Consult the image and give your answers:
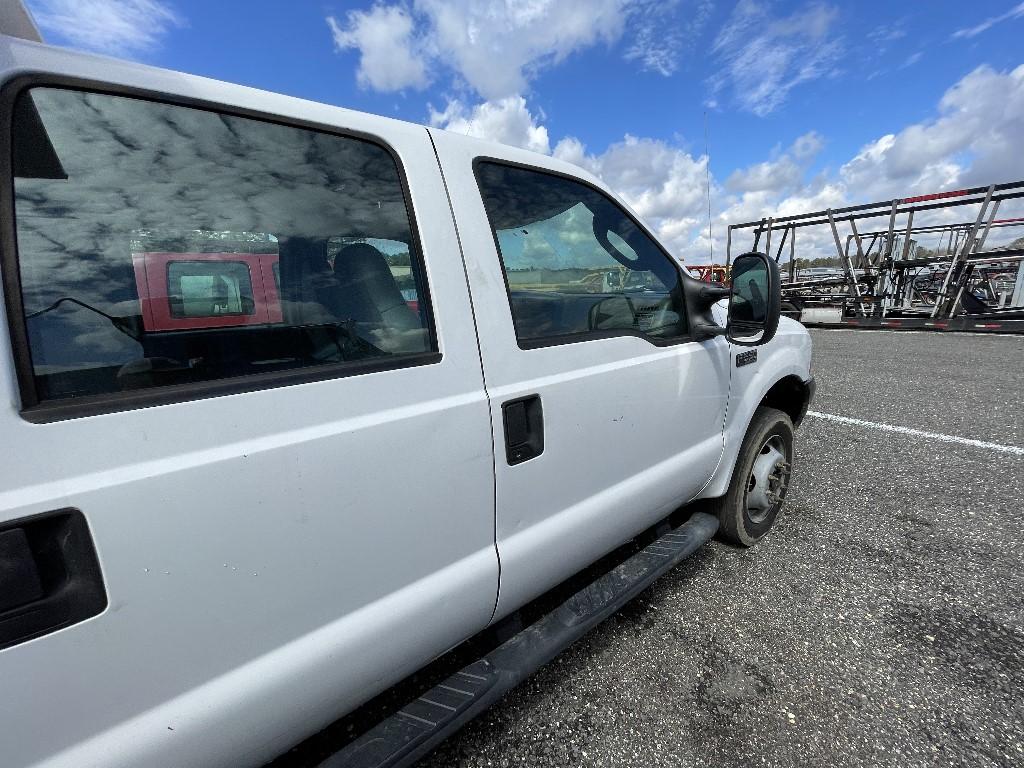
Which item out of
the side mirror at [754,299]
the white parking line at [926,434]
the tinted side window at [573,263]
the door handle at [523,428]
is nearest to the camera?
the door handle at [523,428]

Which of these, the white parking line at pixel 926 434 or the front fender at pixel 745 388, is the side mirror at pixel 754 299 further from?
the white parking line at pixel 926 434

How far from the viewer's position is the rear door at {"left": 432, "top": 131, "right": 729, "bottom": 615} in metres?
1.39

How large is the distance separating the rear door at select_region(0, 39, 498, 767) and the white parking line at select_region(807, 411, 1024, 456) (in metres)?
4.59

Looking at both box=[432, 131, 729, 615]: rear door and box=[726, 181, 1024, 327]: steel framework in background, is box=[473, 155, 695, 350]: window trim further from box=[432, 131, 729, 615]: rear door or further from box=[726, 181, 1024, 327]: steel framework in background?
box=[726, 181, 1024, 327]: steel framework in background

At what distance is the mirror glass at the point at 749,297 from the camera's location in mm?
1913

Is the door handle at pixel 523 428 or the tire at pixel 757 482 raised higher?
the door handle at pixel 523 428

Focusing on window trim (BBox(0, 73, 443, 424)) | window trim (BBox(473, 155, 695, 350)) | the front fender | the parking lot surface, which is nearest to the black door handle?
window trim (BBox(0, 73, 443, 424))

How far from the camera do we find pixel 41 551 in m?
0.75

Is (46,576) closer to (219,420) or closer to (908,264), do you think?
(219,420)

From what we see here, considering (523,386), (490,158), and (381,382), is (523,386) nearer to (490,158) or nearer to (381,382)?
(381,382)

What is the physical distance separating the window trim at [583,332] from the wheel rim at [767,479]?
110 centimetres

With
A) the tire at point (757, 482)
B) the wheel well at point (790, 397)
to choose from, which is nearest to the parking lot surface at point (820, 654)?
the tire at point (757, 482)

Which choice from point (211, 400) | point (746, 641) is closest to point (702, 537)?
point (746, 641)

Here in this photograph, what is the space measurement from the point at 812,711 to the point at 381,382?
1.82 m
